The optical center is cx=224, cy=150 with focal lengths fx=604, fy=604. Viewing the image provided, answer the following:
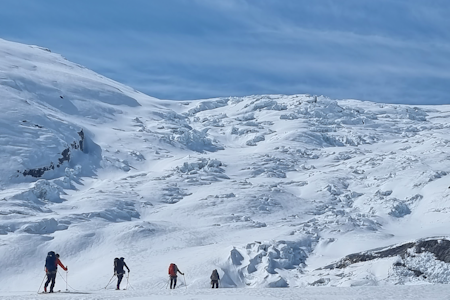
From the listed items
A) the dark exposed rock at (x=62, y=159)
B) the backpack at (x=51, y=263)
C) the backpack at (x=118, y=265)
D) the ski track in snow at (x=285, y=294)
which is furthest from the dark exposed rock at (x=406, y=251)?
the dark exposed rock at (x=62, y=159)

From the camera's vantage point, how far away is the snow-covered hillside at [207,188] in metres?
46.2

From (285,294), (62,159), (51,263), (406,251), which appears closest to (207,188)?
(62,159)

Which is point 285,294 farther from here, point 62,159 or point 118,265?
point 62,159

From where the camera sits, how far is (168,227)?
57.1 metres

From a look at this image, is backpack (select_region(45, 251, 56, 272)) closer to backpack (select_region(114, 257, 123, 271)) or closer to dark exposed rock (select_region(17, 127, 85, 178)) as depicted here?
backpack (select_region(114, 257, 123, 271))

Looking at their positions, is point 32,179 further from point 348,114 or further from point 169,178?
point 348,114

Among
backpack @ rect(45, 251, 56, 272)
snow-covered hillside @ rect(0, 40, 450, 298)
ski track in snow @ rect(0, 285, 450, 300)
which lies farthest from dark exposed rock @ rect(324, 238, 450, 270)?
backpack @ rect(45, 251, 56, 272)

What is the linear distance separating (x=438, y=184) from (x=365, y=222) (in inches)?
483

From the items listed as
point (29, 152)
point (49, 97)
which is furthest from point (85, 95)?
point (29, 152)

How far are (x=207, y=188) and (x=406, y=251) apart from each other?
30.7 m

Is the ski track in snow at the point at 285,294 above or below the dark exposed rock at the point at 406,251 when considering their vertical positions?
below

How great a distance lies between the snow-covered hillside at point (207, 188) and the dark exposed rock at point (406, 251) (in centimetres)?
59

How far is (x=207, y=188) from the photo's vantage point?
70375mm

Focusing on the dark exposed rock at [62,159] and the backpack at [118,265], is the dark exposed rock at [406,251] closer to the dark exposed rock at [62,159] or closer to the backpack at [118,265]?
the backpack at [118,265]
